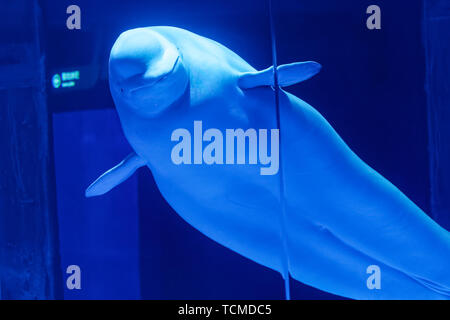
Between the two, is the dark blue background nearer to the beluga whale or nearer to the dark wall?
the beluga whale

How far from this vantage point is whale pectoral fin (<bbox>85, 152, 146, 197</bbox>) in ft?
6.81

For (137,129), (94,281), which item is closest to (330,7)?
(137,129)

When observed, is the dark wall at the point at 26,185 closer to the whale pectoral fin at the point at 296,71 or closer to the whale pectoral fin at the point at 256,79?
the whale pectoral fin at the point at 256,79

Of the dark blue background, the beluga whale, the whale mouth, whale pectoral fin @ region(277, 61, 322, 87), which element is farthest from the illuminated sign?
whale pectoral fin @ region(277, 61, 322, 87)

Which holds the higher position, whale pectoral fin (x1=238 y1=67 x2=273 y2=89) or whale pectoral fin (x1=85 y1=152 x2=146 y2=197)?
whale pectoral fin (x1=238 y1=67 x2=273 y2=89)


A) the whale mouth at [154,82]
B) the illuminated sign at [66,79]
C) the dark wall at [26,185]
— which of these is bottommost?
the dark wall at [26,185]

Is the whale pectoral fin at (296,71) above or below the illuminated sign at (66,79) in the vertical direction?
below

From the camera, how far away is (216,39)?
6.94 ft

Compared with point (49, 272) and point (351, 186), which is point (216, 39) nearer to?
point (351, 186)

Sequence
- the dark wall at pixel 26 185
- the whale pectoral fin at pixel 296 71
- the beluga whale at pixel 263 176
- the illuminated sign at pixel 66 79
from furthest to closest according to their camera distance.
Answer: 1. the dark wall at pixel 26 185
2. the illuminated sign at pixel 66 79
3. the beluga whale at pixel 263 176
4. the whale pectoral fin at pixel 296 71

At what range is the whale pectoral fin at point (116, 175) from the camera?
208 cm

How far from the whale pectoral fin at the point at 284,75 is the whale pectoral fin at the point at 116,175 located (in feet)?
1.84

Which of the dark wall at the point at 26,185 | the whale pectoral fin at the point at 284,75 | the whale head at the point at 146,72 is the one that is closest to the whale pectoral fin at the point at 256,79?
the whale pectoral fin at the point at 284,75

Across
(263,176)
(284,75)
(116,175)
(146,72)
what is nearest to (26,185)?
(116,175)
